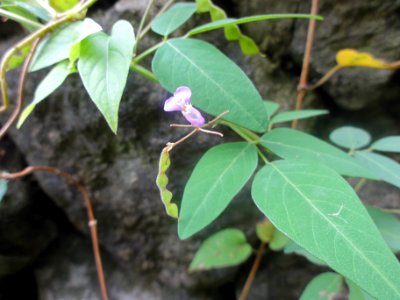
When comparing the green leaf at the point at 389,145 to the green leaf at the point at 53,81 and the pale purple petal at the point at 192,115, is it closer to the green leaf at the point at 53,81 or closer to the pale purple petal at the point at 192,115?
the pale purple petal at the point at 192,115

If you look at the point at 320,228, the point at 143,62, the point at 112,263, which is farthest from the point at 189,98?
the point at 112,263

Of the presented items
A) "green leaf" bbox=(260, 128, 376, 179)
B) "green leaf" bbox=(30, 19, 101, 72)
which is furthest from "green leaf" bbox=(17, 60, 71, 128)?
"green leaf" bbox=(260, 128, 376, 179)

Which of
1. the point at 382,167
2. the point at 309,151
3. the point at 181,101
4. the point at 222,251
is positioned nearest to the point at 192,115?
the point at 181,101

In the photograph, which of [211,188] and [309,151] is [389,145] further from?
[211,188]

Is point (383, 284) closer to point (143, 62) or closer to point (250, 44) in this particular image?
point (250, 44)

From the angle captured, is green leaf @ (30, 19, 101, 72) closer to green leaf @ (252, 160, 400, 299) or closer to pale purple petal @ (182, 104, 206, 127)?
pale purple petal @ (182, 104, 206, 127)

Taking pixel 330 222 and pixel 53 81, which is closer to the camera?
pixel 330 222

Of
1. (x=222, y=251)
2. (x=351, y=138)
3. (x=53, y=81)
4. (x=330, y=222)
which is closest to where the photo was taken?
(x=330, y=222)
